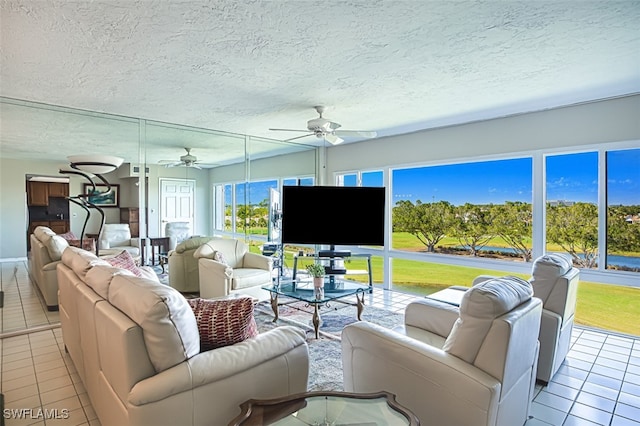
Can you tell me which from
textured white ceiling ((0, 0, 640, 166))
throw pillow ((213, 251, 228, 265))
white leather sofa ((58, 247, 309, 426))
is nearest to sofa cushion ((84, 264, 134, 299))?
white leather sofa ((58, 247, 309, 426))

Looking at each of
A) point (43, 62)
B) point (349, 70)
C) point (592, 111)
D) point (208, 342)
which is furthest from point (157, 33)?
point (592, 111)

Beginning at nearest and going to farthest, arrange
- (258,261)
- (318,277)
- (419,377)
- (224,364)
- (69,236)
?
1. (224,364)
2. (419,377)
3. (318,277)
4. (69,236)
5. (258,261)

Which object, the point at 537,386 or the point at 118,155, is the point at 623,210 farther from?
the point at 118,155

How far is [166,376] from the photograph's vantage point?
140 cm

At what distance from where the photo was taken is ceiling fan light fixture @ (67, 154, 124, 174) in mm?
3855

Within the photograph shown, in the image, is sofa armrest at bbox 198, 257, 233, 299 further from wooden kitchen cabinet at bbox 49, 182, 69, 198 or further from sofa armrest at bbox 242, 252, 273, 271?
wooden kitchen cabinet at bbox 49, 182, 69, 198

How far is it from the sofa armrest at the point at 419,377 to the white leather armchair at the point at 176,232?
374 cm

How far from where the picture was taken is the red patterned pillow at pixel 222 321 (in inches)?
67.4

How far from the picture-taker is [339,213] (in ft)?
14.9

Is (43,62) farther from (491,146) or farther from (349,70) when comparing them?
(491,146)

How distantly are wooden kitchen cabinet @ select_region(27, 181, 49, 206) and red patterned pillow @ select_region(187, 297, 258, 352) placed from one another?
11.8 feet

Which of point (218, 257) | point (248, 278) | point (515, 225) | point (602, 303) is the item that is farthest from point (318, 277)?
point (602, 303)

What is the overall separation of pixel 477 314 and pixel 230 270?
10.1 feet

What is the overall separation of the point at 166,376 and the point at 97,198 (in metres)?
3.67
